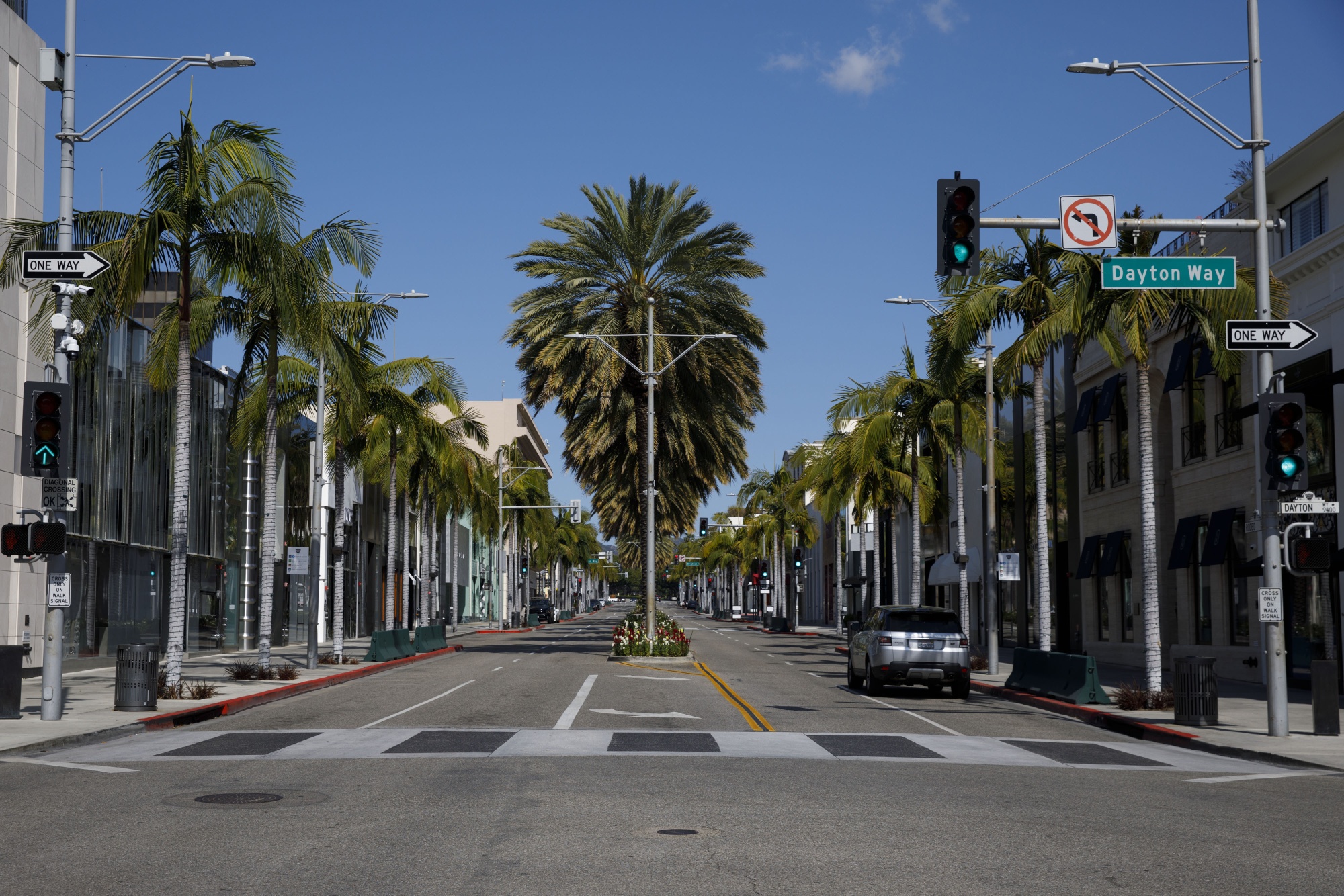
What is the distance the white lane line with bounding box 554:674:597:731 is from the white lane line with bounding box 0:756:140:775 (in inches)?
248

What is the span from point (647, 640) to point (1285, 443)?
23.2 m

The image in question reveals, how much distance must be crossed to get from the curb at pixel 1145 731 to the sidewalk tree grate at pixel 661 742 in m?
6.44

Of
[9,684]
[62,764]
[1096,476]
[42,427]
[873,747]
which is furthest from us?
[1096,476]

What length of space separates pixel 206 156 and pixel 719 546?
112 m

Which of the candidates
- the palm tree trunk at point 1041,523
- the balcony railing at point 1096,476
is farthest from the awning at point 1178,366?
the balcony railing at point 1096,476

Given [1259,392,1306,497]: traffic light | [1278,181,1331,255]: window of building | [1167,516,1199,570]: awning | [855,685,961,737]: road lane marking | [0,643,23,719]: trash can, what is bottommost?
[855,685,961,737]: road lane marking

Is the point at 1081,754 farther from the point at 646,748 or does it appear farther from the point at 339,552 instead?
the point at 339,552

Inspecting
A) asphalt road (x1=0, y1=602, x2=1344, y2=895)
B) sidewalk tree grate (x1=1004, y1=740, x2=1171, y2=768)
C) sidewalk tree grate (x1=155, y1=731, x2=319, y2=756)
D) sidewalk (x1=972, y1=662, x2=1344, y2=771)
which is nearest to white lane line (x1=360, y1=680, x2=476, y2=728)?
asphalt road (x1=0, y1=602, x2=1344, y2=895)

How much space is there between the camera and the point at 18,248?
21.7m

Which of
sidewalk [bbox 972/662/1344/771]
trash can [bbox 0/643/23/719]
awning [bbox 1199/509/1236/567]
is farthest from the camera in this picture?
awning [bbox 1199/509/1236/567]

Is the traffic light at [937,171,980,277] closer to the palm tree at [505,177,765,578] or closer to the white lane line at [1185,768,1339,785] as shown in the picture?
the white lane line at [1185,768,1339,785]

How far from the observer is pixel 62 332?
64.4ft

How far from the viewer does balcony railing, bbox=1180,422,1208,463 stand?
33.6 metres

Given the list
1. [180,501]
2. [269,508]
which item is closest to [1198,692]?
[180,501]
